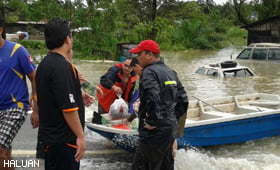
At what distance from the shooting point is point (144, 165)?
4.27 metres

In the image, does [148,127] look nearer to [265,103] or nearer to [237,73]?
[265,103]

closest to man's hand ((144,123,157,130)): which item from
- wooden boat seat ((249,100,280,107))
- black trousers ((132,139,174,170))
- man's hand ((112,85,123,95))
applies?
black trousers ((132,139,174,170))

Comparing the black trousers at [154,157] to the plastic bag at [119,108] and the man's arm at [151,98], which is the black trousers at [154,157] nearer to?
the man's arm at [151,98]

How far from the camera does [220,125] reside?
7.38m

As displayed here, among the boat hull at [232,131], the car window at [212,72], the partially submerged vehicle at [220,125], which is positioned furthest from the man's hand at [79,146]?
the car window at [212,72]

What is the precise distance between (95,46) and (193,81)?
14.1 m

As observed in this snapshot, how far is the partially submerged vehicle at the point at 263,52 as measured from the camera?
71.1ft

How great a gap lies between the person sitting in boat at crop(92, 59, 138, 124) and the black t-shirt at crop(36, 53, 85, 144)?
3358 millimetres

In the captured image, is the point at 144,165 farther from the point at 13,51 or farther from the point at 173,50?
the point at 173,50

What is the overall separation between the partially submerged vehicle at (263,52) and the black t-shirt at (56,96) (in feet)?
64.9

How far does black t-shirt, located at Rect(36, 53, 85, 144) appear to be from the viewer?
10.3 ft

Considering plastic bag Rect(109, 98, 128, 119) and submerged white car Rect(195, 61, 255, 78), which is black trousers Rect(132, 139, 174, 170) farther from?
submerged white car Rect(195, 61, 255, 78)

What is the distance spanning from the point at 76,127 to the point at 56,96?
0.91ft

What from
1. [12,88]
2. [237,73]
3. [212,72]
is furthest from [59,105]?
[212,72]
